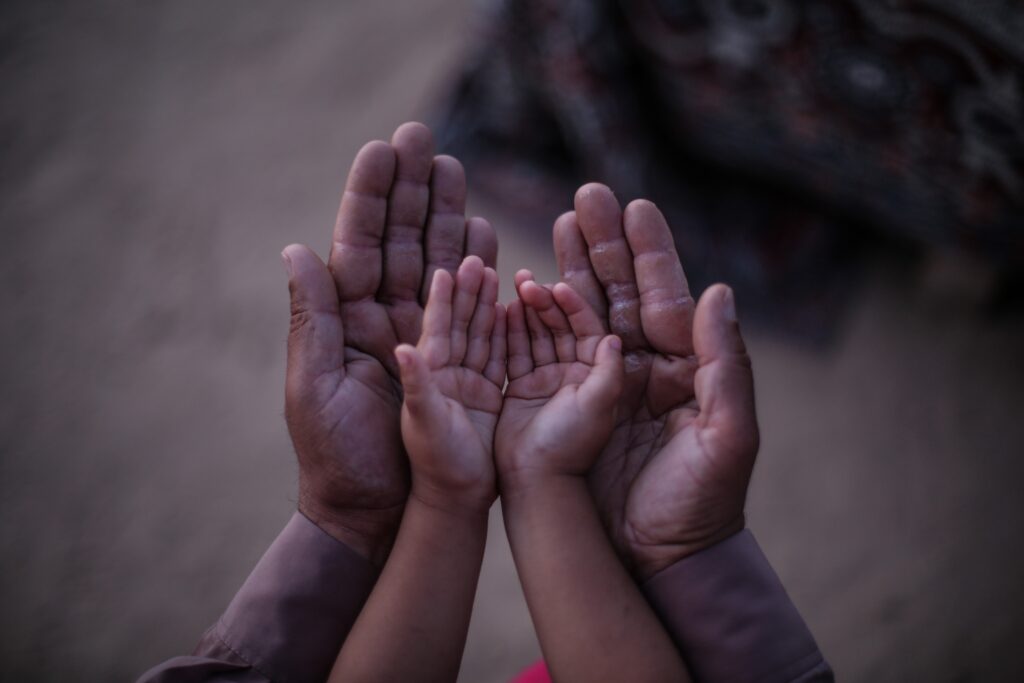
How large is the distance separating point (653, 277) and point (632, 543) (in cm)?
44

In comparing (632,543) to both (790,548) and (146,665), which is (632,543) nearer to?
(790,548)

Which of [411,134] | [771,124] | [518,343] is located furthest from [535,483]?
[771,124]

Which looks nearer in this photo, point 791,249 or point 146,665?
point 146,665

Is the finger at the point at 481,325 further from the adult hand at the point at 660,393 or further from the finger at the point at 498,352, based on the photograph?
the adult hand at the point at 660,393

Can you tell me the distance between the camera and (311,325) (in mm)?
1205

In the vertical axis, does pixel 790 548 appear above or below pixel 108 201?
below

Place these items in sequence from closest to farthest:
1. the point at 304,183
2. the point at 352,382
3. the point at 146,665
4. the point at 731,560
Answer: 1. the point at 731,560
2. the point at 352,382
3. the point at 146,665
4. the point at 304,183

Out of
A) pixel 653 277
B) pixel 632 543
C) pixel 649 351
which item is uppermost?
pixel 653 277

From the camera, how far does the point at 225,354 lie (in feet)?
7.89

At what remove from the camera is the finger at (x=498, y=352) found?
128 cm

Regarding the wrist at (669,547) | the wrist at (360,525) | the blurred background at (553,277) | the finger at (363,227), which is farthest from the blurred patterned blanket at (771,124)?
the wrist at (360,525)

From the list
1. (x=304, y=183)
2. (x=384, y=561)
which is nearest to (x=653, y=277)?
(x=384, y=561)

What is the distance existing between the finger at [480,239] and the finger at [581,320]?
0.25 m

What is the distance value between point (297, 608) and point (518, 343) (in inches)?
21.9
